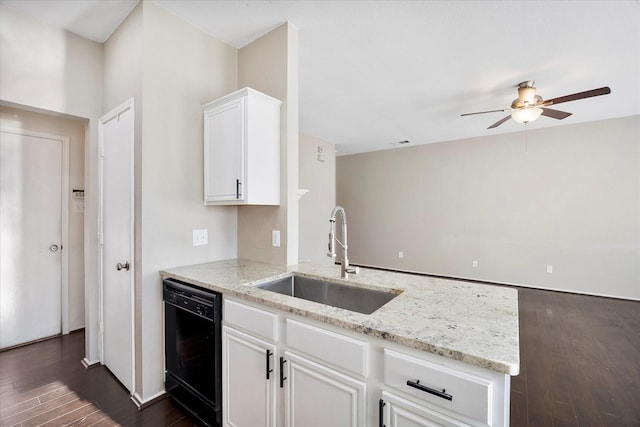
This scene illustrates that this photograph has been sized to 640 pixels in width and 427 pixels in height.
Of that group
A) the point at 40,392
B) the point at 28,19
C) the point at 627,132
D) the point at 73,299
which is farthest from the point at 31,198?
the point at 627,132

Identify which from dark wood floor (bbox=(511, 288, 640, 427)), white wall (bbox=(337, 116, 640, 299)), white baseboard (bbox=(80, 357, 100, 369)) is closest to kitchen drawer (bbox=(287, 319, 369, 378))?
dark wood floor (bbox=(511, 288, 640, 427))

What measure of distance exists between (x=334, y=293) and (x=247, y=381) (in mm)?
672

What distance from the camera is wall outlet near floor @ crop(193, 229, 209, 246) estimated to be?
228 centimetres

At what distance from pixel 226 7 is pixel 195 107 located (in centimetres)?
73

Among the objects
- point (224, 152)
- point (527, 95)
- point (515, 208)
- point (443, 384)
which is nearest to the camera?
point (443, 384)

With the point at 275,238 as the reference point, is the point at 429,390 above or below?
below

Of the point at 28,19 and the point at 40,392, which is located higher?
the point at 28,19

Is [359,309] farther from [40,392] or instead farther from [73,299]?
[73,299]

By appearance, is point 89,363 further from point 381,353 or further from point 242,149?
point 381,353

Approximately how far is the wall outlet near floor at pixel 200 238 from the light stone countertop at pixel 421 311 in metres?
0.25

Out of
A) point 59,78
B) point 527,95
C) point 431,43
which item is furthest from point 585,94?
point 59,78

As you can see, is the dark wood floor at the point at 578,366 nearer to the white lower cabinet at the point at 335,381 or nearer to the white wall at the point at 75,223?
the white lower cabinet at the point at 335,381

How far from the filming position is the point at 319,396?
125 cm

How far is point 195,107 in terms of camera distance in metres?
2.30
